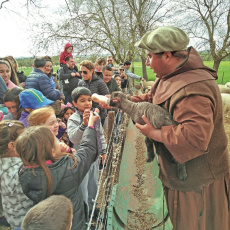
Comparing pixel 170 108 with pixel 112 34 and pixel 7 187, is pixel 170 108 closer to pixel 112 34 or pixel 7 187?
pixel 7 187

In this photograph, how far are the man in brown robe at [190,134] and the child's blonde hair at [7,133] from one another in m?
1.16

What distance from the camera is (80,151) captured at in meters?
1.78

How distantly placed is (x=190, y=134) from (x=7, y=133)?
157 centimetres

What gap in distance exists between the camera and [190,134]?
1.28 m

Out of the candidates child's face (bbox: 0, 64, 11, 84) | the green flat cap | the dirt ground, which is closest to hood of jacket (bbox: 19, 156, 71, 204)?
the green flat cap

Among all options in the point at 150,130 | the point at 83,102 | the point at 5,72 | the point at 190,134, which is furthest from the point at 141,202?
the point at 5,72

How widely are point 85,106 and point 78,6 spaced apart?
12.6 m

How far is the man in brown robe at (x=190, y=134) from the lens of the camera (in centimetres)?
131

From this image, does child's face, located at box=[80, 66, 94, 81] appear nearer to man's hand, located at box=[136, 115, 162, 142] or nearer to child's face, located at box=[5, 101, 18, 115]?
child's face, located at box=[5, 101, 18, 115]

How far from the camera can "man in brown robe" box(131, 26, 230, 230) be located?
131cm

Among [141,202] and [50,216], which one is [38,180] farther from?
[141,202]

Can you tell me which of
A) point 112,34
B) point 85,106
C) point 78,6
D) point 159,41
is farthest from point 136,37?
point 159,41

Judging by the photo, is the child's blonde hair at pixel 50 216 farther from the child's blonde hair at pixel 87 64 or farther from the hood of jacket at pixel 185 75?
the child's blonde hair at pixel 87 64

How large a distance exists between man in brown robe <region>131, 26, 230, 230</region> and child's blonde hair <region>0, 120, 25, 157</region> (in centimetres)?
116
